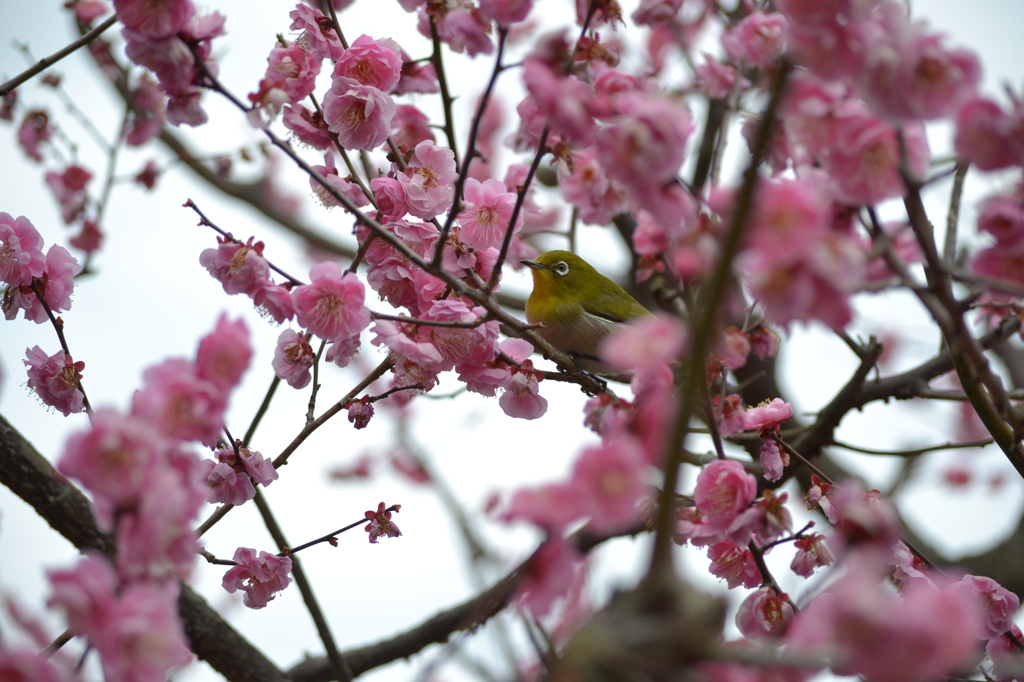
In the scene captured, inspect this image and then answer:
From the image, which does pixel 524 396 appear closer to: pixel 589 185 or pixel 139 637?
pixel 589 185

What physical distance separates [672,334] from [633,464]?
0.18 meters

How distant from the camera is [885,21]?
1148 millimetres

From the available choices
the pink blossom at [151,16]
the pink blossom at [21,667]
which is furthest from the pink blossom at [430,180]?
the pink blossom at [21,667]

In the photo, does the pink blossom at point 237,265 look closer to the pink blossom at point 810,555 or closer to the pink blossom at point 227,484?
the pink blossom at point 227,484

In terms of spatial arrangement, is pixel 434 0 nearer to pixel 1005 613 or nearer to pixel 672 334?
pixel 672 334

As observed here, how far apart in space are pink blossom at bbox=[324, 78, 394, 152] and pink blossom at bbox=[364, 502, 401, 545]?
→ 962 mm

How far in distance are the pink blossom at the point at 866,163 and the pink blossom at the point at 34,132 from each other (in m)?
3.91

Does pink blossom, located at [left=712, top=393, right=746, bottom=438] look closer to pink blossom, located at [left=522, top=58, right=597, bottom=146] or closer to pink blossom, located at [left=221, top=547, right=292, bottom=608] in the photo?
pink blossom, located at [left=522, top=58, right=597, bottom=146]

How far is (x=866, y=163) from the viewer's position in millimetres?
1139

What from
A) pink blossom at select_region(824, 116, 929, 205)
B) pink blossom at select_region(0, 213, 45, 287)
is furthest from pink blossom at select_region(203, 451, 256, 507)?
pink blossom at select_region(824, 116, 929, 205)

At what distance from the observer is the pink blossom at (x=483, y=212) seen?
204 cm

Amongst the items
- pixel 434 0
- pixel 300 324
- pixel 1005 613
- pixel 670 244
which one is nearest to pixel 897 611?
pixel 670 244

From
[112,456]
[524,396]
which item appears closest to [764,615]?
[524,396]

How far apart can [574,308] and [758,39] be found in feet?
5.51
